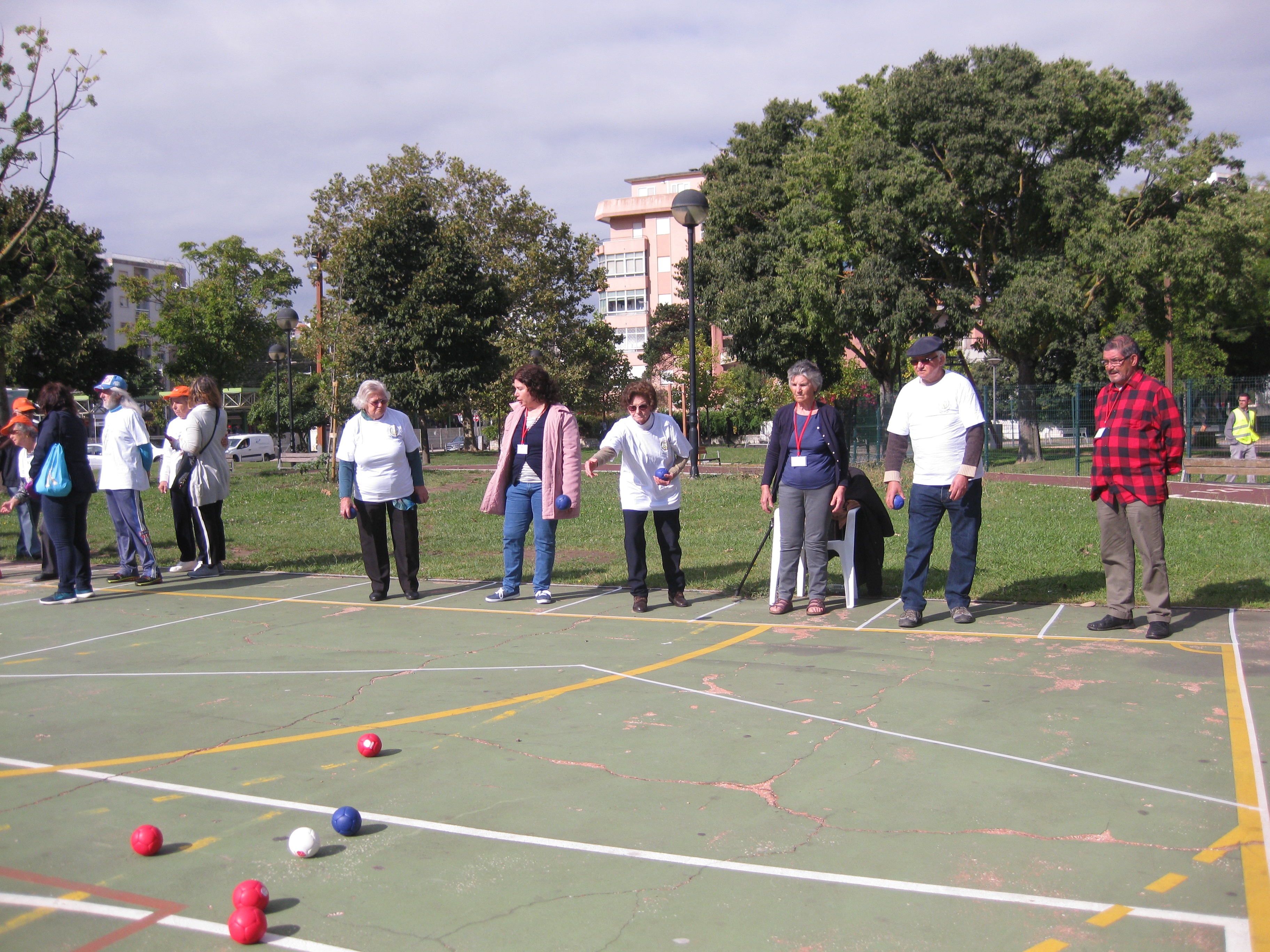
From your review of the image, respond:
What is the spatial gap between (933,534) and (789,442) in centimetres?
127

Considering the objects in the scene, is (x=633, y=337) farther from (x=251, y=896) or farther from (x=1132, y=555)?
(x=251, y=896)

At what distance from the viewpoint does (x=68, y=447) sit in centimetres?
893

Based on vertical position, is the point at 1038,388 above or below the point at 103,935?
above

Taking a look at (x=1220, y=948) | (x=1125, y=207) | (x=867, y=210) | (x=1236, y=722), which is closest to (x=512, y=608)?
(x=1236, y=722)

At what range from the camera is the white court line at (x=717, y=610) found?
767 cm

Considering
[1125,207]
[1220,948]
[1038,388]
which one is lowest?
[1220,948]

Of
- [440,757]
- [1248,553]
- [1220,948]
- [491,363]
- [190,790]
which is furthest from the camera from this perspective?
[491,363]

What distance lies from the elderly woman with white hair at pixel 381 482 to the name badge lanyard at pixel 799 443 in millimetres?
3181

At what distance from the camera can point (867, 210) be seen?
2878 cm

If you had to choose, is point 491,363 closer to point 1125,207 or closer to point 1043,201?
point 1043,201

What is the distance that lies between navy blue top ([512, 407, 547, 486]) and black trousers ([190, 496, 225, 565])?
3.84 meters

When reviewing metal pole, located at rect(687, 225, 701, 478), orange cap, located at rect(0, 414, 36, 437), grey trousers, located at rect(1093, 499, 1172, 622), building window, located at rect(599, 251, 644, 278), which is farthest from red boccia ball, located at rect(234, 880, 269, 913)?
building window, located at rect(599, 251, 644, 278)

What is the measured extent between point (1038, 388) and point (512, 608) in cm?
2138

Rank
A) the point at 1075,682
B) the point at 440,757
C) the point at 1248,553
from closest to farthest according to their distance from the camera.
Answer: the point at 440,757
the point at 1075,682
the point at 1248,553
